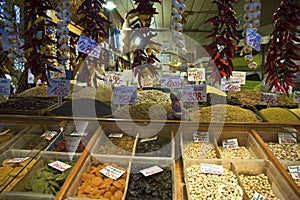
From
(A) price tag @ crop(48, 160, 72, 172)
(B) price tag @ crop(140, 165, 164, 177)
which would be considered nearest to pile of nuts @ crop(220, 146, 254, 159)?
(B) price tag @ crop(140, 165, 164, 177)

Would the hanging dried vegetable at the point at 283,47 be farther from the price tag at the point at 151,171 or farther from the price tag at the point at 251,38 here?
the price tag at the point at 151,171

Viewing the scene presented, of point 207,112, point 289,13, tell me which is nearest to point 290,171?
point 207,112

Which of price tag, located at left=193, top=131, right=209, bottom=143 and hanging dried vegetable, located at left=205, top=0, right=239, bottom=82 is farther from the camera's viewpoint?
price tag, located at left=193, top=131, right=209, bottom=143

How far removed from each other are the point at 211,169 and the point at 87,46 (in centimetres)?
118

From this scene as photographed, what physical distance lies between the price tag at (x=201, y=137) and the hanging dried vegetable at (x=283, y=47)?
693mm

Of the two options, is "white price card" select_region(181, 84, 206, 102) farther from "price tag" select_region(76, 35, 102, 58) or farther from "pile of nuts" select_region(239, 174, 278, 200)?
"price tag" select_region(76, 35, 102, 58)

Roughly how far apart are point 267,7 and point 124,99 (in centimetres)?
236

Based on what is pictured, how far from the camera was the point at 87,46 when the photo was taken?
1637 mm

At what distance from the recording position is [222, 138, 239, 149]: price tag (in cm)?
176

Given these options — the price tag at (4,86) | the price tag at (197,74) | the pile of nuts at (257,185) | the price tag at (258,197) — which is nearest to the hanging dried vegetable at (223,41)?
the price tag at (197,74)

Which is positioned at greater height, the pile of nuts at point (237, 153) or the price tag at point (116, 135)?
the price tag at point (116, 135)

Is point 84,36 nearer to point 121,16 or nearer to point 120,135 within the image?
point 120,135

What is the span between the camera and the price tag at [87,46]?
1616mm

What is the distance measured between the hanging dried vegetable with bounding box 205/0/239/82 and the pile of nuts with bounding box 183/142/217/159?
0.55 meters
